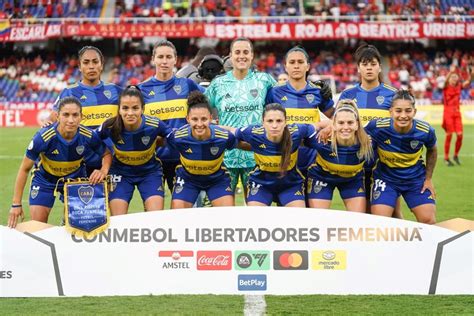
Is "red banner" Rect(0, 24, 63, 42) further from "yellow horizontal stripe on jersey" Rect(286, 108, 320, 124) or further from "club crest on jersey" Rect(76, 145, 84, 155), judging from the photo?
"club crest on jersey" Rect(76, 145, 84, 155)

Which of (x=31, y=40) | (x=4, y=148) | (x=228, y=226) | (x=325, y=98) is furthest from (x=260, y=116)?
(x=31, y=40)

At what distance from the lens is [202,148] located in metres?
6.21

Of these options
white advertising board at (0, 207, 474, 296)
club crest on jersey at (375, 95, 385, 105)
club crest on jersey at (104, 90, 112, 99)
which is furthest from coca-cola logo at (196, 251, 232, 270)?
club crest on jersey at (375, 95, 385, 105)

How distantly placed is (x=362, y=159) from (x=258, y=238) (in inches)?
52.2

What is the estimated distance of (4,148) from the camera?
17562mm

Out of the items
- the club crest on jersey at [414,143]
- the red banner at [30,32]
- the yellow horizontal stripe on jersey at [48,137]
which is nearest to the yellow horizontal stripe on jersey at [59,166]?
the yellow horizontal stripe on jersey at [48,137]

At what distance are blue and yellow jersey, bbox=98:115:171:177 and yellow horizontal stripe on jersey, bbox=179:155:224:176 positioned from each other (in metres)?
0.28

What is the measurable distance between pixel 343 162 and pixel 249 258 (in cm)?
136

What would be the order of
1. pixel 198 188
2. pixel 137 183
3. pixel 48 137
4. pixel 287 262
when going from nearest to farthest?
pixel 287 262
pixel 48 137
pixel 198 188
pixel 137 183

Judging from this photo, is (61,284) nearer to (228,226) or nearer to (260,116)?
(228,226)

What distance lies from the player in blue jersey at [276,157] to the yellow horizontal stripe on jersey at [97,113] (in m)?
1.18

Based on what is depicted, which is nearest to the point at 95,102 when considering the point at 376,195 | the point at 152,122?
the point at 152,122

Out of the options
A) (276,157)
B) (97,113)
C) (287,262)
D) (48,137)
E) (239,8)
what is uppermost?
(239,8)

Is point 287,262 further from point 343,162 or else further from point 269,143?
point 343,162
